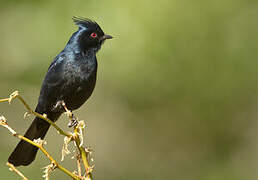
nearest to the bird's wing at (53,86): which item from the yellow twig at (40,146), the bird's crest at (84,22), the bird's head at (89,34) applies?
the bird's head at (89,34)

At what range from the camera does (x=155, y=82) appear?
22.4ft

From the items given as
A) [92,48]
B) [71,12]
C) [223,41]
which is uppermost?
[223,41]

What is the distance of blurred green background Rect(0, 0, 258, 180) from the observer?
20.2ft

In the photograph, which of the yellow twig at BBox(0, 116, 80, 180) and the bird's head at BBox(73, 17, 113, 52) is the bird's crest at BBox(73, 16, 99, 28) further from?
the yellow twig at BBox(0, 116, 80, 180)

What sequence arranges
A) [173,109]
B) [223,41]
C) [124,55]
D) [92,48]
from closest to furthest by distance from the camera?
[92,48]
[124,55]
[223,41]
[173,109]

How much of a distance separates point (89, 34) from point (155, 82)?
6.13 feet

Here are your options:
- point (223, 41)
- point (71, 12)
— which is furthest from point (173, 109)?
point (71, 12)

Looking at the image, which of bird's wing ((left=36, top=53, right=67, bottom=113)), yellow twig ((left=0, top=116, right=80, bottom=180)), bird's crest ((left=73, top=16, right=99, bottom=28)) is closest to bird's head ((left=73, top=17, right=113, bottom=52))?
bird's crest ((left=73, top=16, right=99, bottom=28))

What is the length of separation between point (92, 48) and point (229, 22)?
267 cm

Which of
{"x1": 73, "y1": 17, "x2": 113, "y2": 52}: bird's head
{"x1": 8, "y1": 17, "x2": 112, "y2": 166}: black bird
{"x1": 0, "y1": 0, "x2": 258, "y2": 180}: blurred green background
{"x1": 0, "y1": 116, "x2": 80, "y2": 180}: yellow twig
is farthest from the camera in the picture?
{"x1": 0, "y1": 0, "x2": 258, "y2": 180}: blurred green background

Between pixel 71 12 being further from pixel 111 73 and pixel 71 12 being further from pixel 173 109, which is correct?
pixel 173 109

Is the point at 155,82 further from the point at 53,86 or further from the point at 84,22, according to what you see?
the point at 53,86

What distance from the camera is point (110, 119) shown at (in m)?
7.86

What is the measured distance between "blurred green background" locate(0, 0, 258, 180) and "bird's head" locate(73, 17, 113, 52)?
71cm
